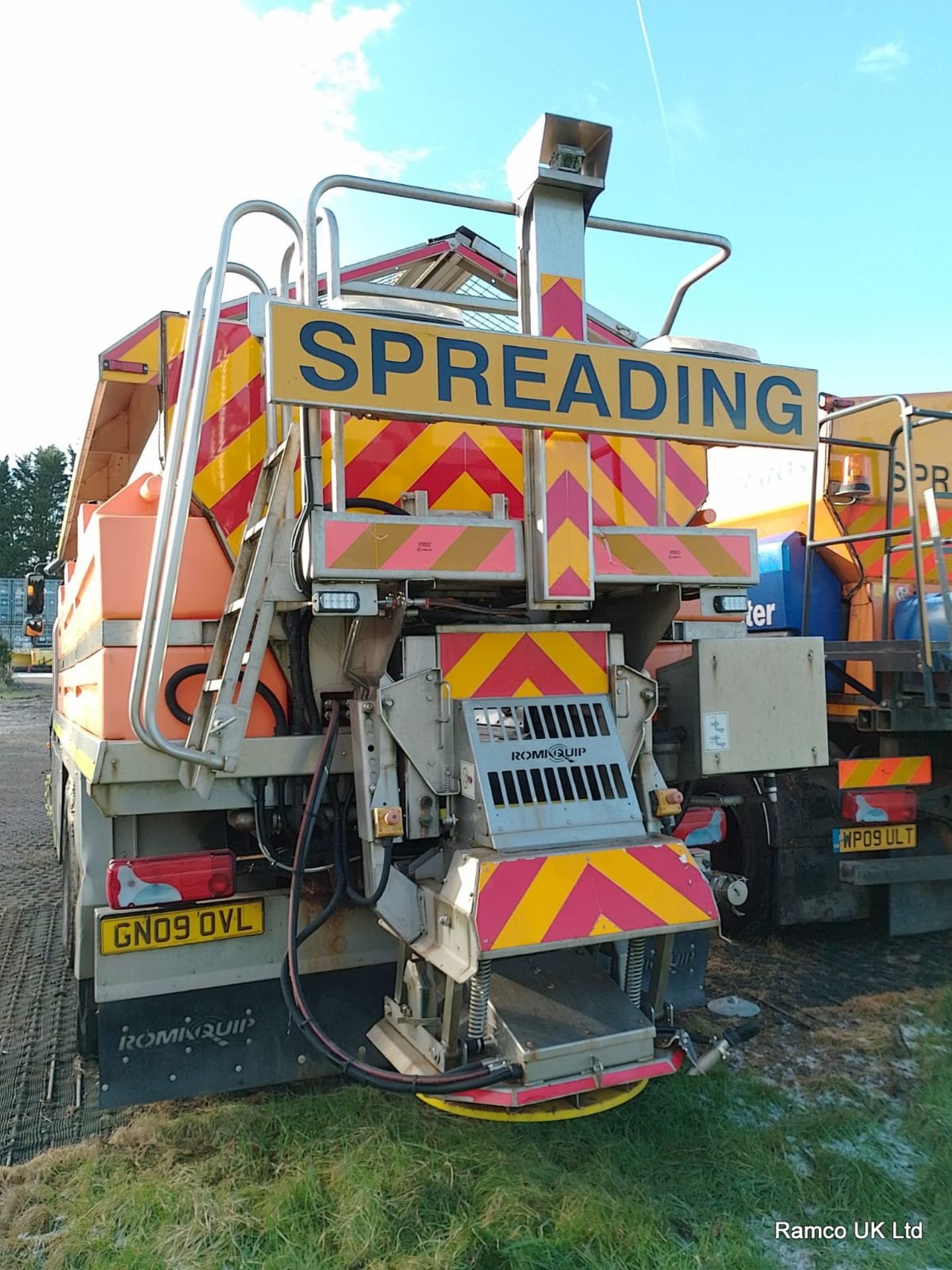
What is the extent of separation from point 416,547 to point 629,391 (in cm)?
71

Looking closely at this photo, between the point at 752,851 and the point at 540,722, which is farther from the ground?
the point at 540,722

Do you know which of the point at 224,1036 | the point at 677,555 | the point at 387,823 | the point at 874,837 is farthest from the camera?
the point at 874,837

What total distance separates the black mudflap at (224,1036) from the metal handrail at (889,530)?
8.72 ft

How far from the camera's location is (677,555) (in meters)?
2.95

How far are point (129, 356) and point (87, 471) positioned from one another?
6.34 feet

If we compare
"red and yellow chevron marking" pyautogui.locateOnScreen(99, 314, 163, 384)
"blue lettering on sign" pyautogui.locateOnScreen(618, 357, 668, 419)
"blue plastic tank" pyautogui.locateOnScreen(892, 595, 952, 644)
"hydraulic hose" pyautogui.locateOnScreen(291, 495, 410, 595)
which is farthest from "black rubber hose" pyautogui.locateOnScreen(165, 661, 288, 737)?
"blue plastic tank" pyautogui.locateOnScreen(892, 595, 952, 644)

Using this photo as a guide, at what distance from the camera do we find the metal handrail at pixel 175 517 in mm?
2359

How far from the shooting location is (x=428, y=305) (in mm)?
2633

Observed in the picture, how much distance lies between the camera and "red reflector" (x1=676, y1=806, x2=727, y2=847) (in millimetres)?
3590

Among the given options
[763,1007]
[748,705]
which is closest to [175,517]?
[748,705]

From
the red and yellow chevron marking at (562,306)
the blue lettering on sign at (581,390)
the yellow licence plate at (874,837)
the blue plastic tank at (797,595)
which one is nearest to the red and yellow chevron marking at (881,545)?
the blue plastic tank at (797,595)

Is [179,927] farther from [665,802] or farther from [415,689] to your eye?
[665,802]

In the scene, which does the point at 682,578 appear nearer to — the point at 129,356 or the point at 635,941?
the point at 635,941

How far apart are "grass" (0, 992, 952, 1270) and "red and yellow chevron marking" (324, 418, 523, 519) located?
185 cm
